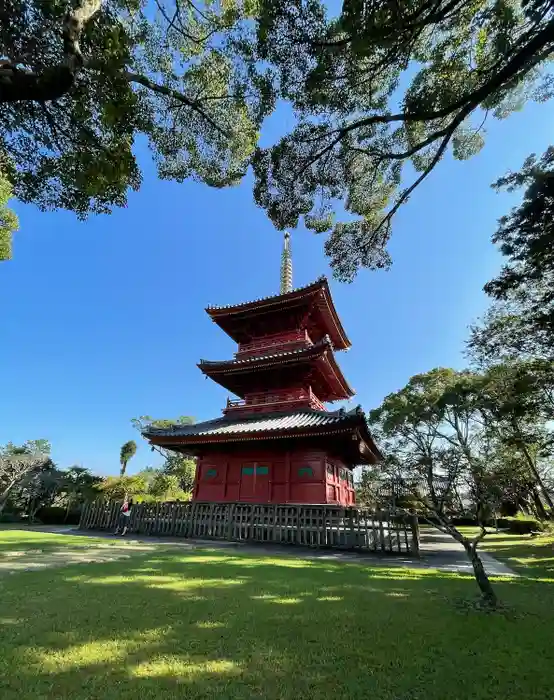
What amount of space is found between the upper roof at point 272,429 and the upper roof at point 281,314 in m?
4.81

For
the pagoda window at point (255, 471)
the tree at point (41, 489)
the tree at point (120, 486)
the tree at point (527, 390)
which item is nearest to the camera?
the tree at point (527, 390)

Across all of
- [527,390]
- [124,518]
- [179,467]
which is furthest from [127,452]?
[527,390]

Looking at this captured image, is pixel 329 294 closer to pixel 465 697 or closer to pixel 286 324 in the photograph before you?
pixel 286 324

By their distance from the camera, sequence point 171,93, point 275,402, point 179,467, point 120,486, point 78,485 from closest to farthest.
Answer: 1. point 171,93
2. point 275,402
3. point 120,486
4. point 78,485
5. point 179,467

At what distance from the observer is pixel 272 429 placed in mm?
13445

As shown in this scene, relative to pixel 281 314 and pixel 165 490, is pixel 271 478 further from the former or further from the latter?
pixel 165 490

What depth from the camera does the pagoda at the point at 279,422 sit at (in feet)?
45.2

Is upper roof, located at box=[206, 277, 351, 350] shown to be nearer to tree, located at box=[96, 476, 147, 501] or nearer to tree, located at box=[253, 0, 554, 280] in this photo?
tree, located at box=[253, 0, 554, 280]

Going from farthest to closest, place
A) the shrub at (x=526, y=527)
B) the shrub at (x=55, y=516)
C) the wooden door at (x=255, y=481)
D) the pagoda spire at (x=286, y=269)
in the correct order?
1. the shrub at (x=55, y=516)
2. the pagoda spire at (x=286, y=269)
3. the shrub at (x=526, y=527)
4. the wooden door at (x=255, y=481)

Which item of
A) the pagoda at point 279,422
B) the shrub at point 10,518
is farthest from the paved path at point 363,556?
the shrub at point 10,518

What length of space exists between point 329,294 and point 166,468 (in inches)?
1192

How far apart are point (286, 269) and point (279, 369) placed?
875 centimetres

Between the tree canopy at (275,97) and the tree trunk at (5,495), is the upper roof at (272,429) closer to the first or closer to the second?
the tree canopy at (275,97)

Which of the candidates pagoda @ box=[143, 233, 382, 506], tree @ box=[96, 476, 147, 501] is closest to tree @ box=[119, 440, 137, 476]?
tree @ box=[96, 476, 147, 501]
